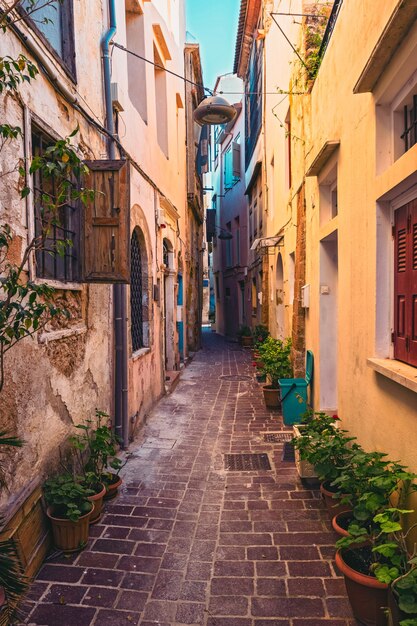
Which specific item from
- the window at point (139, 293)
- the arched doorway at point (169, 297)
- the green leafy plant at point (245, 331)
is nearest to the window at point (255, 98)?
the arched doorway at point (169, 297)

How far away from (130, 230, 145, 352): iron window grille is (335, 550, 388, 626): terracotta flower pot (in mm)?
4751

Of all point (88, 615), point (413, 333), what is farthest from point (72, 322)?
point (413, 333)

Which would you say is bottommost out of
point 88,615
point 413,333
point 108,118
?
point 88,615

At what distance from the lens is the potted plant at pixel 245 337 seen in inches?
678

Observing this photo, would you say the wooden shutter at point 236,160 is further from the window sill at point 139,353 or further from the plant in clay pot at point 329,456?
the plant in clay pot at point 329,456

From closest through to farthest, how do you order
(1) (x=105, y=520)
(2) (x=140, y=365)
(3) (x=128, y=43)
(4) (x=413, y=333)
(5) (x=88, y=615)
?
(5) (x=88, y=615)
(4) (x=413, y=333)
(1) (x=105, y=520)
(2) (x=140, y=365)
(3) (x=128, y=43)

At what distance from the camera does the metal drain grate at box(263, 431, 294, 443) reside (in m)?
6.10

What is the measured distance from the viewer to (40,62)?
349 centimetres

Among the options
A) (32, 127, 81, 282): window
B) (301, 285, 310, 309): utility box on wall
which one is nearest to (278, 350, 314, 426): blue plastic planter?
(301, 285, 310, 309): utility box on wall

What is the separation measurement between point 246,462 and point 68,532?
2438 mm

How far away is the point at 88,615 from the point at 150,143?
7038 millimetres

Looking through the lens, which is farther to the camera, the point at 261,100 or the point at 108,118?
the point at 261,100

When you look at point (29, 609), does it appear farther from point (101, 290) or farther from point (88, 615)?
point (101, 290)

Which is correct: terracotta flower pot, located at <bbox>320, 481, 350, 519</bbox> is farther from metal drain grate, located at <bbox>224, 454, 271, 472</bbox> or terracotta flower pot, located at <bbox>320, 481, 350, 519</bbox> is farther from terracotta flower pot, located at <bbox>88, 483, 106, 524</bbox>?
terracotta flower pot, located at <bbox>88, 483, 106, 524</bbox>
